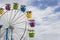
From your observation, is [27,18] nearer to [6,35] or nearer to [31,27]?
[31,27]

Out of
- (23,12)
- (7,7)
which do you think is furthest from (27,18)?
(7,7)

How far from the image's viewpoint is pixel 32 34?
32.0 meters

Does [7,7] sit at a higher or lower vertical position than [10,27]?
higher

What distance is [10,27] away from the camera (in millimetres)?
30312

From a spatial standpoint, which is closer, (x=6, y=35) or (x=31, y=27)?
(x=6, y=35)

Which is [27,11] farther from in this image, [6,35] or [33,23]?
[6,35]

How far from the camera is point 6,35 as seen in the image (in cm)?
2991

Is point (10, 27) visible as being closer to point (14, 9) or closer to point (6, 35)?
point (6, 35)

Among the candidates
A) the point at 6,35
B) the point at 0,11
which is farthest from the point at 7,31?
the point at 0,11

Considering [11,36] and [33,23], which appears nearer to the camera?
[11,36]

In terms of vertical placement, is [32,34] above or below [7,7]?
below

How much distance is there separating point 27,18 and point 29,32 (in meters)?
2.29

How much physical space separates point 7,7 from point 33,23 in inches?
184

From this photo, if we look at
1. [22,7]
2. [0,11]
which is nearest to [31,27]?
[22,7]
